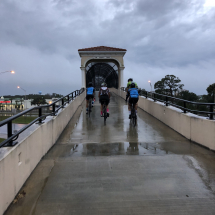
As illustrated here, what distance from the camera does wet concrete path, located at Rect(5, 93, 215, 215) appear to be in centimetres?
298

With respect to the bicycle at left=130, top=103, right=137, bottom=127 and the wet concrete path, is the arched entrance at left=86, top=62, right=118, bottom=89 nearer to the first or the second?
the bicycle at left=130, top=103, right=137, bottom=127

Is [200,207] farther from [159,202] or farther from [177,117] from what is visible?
[177,117]

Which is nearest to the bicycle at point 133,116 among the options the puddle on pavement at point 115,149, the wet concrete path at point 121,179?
the wet concrete path at point 121,179

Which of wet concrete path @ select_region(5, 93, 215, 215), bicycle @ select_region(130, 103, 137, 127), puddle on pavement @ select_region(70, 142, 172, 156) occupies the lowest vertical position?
wet concrete path @ select_region(5, 93, 215, 215)

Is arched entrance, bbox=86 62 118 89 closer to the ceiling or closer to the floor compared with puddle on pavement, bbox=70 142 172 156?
closer to the ceiling

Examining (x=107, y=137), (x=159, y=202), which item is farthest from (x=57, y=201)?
(x=107, y=137)

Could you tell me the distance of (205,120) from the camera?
5.58 meters

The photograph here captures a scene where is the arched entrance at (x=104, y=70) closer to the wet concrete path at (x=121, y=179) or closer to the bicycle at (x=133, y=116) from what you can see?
the bicycle at (x=133, y=116)

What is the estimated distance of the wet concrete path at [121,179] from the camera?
2979mm

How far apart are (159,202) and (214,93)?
56.0m

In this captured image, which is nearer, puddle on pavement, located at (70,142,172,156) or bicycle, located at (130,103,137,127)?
puddle on pavement, located at (70,142,172,156)

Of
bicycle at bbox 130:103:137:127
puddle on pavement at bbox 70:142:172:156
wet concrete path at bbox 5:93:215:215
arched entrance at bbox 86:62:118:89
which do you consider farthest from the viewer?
arched entrance at bbox 86:62:118:89

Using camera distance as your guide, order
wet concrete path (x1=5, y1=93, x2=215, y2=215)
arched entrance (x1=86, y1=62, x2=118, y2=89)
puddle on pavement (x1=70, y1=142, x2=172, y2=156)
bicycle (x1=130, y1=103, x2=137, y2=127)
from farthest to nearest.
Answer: arched entrance (x1=86, y1=62, x2=118, y2=89)
bicycle (x1=130, y1=103, x2=137, y2=127)
puddle on pavement (x1=70, y1=142, x2=172, y2=156)
wet concrete path (x1=5, y1=93, x2=215, y2=215)

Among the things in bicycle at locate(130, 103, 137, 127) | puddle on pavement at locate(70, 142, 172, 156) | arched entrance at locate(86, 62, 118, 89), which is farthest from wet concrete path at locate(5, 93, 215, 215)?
arched entrance at locate(86, 62, 118, 89)
